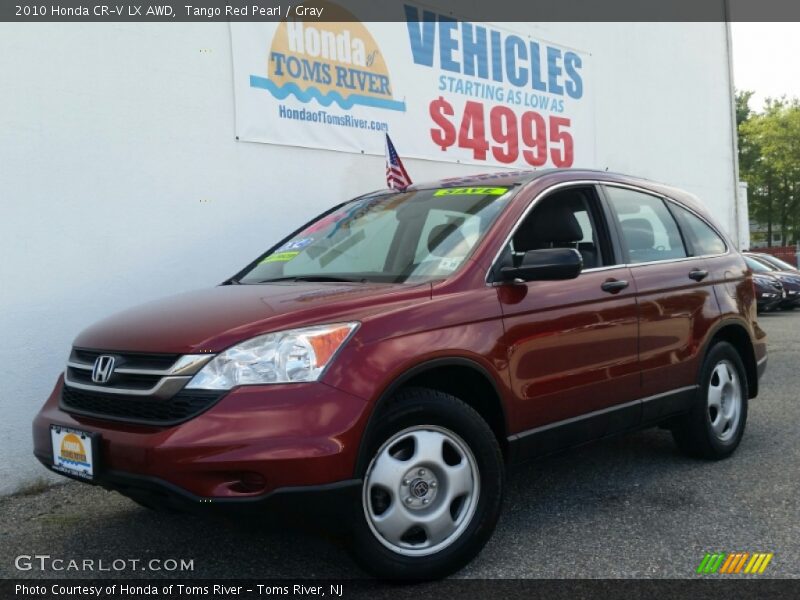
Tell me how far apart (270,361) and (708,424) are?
299cm

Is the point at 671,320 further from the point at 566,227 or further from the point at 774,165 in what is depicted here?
the point at 774,165

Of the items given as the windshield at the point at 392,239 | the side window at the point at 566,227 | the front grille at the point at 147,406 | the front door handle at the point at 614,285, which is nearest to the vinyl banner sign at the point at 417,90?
the windshield at the point at 392,239

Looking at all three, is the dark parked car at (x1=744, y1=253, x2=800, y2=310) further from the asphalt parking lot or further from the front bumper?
the front bumper

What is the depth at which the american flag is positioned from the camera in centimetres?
687

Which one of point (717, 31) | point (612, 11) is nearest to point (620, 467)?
point (612, 11)

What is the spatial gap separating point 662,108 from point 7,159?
28.7ft

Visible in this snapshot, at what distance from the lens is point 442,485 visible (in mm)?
3184

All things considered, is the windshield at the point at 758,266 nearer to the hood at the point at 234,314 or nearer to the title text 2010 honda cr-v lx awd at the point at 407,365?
the title text 2010 honda cr-v lx awd at the point at 407,365

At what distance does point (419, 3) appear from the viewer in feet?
25.1

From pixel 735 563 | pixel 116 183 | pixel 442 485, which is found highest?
pixel 116 183

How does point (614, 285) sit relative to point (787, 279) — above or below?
above

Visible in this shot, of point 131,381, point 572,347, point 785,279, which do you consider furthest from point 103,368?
point 785,279

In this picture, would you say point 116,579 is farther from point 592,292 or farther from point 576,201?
point 576,201

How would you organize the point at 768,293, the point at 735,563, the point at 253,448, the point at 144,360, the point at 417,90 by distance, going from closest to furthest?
the point at 253,448 < the point at 144,360 < the point at 735,563 < the point at 417,90 < the point at 768,293
